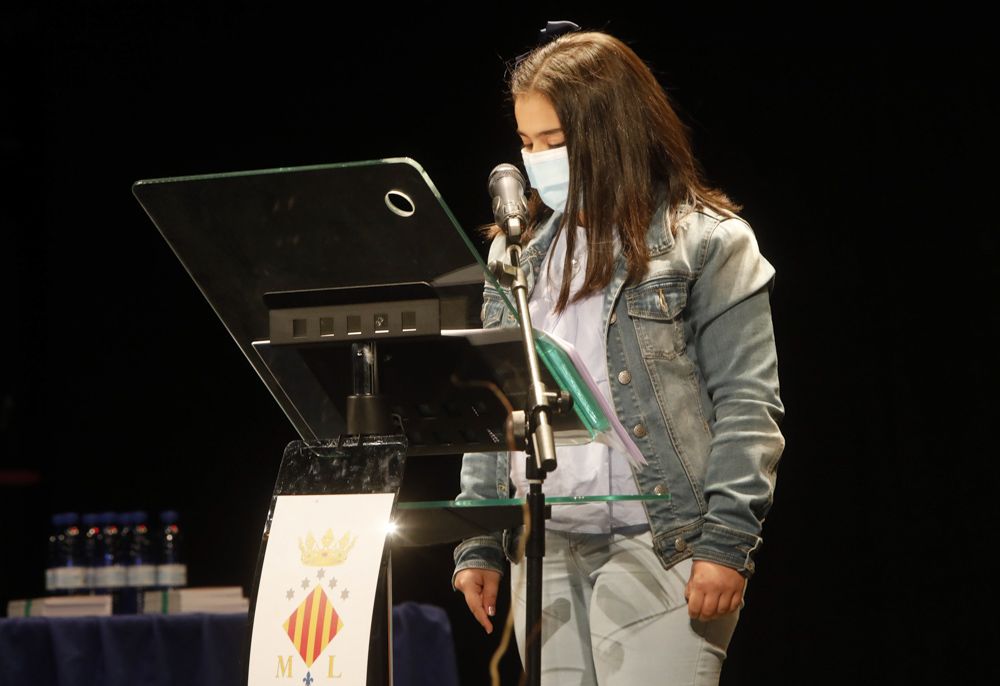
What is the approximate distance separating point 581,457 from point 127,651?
4.52 feet

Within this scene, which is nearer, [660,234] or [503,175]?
[503,175]

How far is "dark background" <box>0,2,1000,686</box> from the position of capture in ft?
9.12

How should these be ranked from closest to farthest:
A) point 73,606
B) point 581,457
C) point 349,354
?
1. point 349,354
2. point 581,457
3. point 73,606

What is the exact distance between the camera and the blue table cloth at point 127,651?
2.33 metres

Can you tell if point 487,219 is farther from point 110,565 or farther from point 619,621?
point 619,621

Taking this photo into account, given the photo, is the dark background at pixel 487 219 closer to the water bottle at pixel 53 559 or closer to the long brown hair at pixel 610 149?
the water bottle at pixel 53 559

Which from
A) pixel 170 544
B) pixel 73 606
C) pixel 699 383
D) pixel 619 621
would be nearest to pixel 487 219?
pixel 170 544

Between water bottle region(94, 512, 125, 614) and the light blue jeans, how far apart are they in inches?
75.2

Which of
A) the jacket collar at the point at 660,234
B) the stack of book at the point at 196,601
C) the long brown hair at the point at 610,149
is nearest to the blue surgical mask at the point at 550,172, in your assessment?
the long brown hair at the point at 610,149

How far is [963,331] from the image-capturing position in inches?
109

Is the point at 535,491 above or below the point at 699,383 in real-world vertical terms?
below

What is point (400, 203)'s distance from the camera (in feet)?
3.55

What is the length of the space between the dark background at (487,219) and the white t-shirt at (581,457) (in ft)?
3.81

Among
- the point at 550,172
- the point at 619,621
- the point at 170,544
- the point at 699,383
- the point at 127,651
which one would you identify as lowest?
the point at 127,651
